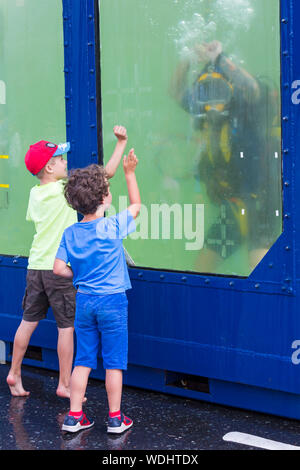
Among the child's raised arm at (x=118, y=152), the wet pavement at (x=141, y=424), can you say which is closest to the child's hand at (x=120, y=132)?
the child's raised arm at (x=118, y=152)

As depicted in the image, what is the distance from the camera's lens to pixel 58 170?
14.1 ft

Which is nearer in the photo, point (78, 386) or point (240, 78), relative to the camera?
point (78, 386)

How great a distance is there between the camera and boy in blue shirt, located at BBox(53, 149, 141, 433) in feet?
11.8

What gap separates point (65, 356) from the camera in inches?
167

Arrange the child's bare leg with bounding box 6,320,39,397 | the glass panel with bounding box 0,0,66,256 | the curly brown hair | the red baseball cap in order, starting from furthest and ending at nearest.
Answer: the glass panel with bounding box 0,0,66,256 → the child's bare leg with bounding box 6,320,39,397 → the red baseball cap → the curly brown hair

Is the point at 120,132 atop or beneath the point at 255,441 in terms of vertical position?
atop

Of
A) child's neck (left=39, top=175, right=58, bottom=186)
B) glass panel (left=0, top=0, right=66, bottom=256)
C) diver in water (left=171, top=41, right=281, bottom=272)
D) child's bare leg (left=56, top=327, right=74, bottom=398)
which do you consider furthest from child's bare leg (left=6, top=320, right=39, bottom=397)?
diver in water (left=171, top=41, right=281, bottom=272)

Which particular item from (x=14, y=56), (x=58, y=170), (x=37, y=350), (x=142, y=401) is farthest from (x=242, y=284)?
(x=14, y=56)

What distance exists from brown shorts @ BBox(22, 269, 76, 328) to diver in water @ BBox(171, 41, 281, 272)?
2.55ft

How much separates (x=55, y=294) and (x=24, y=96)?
133 cm

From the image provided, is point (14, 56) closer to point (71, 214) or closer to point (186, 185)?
point (71, 214)

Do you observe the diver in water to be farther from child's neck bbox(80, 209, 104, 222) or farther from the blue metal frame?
child's neck bbox(80, 209, 104, 222)

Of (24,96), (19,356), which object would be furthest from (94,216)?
(24,96)

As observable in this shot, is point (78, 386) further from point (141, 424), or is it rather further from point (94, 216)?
point (94, 216)
